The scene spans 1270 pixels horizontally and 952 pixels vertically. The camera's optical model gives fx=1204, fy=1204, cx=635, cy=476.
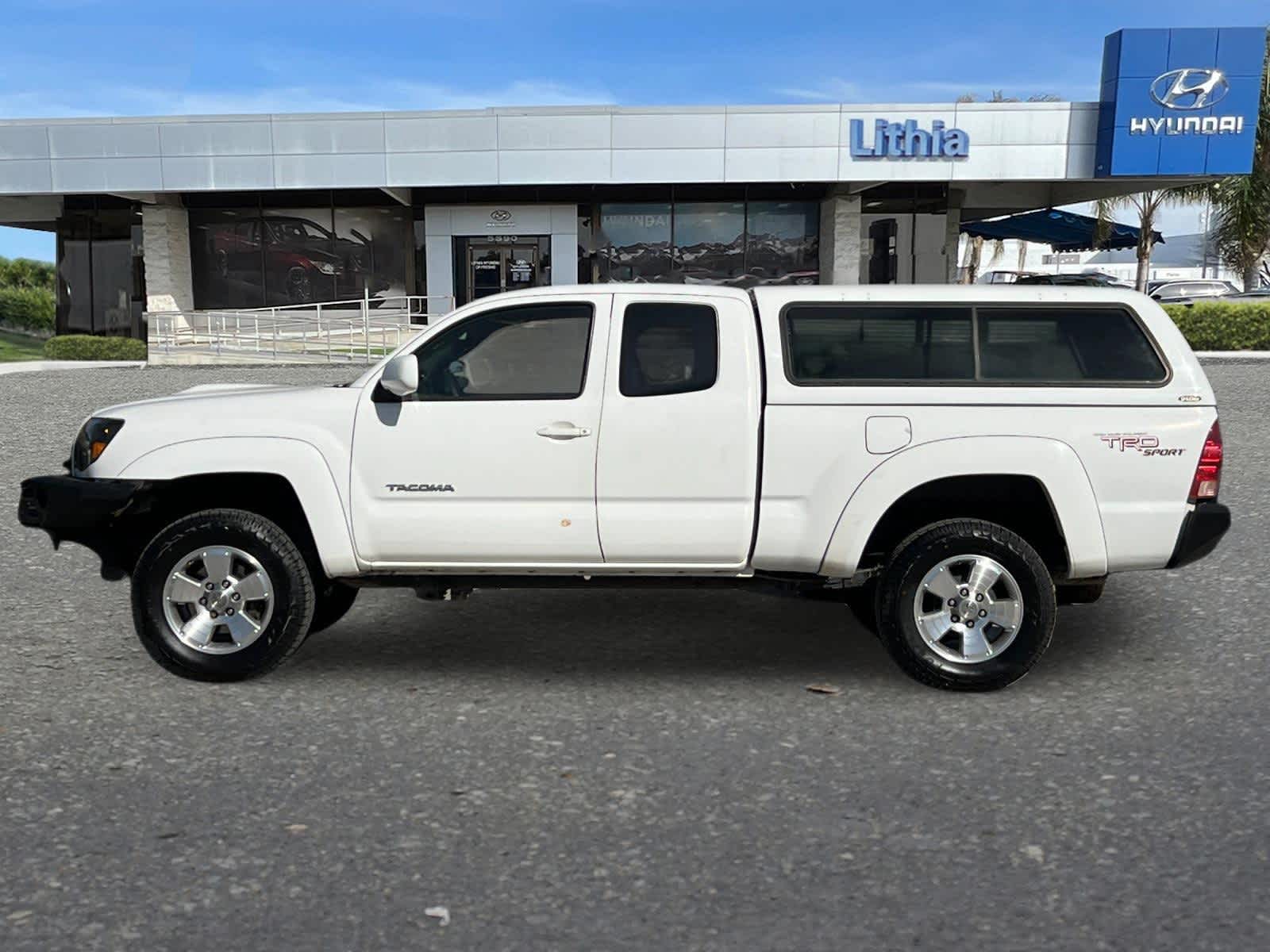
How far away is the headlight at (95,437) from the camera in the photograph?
553 centimetres

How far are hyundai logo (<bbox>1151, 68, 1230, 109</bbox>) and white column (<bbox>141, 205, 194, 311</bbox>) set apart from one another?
25042mm

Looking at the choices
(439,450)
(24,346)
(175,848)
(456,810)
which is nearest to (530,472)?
(439,450)

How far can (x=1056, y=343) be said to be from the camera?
5.41 metres

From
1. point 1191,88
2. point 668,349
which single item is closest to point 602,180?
point 1191,88

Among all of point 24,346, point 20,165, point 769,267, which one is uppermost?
point 20,165

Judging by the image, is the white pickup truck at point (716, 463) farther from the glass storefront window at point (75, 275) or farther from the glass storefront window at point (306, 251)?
the glass storefront window at point (75, 275)

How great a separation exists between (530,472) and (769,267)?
2778cm

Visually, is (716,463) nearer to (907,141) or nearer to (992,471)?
(992,471)

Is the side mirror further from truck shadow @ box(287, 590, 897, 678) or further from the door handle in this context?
truck shadow @ box(287, 590, 897, 678)

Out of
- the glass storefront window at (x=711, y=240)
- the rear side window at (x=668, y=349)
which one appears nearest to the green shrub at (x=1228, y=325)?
the glass storefront window at (x=711, y=240)

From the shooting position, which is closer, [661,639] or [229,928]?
[229,928]

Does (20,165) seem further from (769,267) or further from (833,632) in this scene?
(833,632)

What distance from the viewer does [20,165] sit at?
3005 centimetres

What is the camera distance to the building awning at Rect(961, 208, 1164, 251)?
122 feet
